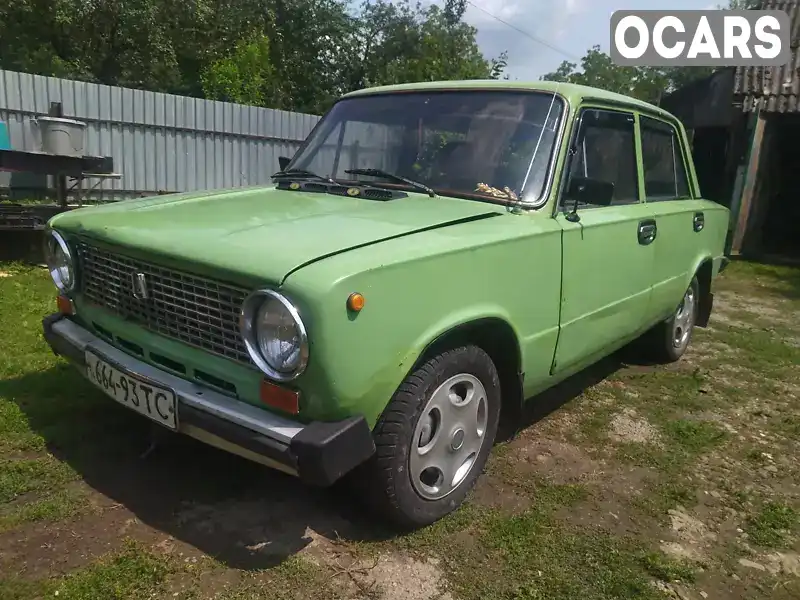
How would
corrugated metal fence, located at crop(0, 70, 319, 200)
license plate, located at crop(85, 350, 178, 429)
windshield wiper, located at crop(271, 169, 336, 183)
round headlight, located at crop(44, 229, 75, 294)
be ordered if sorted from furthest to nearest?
corrugated metal fence, located at crop(0, 70, 319, 200)
windshield wiper, located at crop(271, 169, 336, 183)
round headlight, located at crop(44, 229, 75, 294)
license plate, located at crop(85, 350, 178, 429)

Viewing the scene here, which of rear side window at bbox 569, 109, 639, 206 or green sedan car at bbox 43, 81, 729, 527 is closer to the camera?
green sedan car at bbox 43, 81, 729, 527

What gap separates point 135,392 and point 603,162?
2619 millimetres

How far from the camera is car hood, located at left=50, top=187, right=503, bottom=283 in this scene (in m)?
2.25

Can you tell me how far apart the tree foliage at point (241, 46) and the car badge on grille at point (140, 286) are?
757 inches

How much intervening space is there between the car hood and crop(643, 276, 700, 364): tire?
102 inches

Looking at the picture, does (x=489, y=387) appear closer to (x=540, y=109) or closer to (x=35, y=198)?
(x=540, y=109)

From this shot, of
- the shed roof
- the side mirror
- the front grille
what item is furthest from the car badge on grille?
the shed roof

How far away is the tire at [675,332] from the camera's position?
4.93 metres

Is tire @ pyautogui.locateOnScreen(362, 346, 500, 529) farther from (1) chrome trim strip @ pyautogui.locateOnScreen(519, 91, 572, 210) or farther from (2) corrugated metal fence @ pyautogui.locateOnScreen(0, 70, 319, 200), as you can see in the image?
(2) corrugated metal fence @ pyautogui.locateOnScreen(0, 70, 319, 200)

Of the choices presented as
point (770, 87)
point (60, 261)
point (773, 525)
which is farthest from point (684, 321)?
point (770, 87)

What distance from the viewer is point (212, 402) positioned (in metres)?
2.32

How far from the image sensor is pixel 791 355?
5559 millimetres

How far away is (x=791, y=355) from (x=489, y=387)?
13.1 ft

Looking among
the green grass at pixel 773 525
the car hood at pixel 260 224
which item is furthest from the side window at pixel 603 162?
the green grass at pixel 773 525
